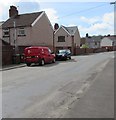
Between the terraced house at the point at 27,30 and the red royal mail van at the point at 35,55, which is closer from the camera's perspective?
the red royal mail van at the point at 35,55

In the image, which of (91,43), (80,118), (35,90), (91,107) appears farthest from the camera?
(91,43)

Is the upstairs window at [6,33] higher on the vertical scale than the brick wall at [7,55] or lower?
higher

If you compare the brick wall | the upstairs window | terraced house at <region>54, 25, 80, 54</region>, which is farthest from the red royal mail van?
terraced house at <region>54, 25, 80, 54</region>

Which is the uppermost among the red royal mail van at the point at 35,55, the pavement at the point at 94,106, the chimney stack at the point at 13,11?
the chimney stack at the point at 13,11

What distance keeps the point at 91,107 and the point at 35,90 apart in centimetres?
380

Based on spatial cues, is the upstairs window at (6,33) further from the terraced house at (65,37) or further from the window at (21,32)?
the terraced house at (65,37)

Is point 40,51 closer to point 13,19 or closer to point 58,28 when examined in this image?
point 13,19

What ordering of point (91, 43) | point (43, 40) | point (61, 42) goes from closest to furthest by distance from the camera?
point (43, 40) < point (61, 42) < point (91, 43)

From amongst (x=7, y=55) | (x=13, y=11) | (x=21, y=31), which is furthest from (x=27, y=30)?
(x=7, y=55)

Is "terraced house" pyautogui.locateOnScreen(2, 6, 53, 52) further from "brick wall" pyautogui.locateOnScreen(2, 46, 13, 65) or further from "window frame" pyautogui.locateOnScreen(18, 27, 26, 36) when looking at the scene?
"brick wall" pyautogui.locateOnScreen(2, 46, 13, 65)

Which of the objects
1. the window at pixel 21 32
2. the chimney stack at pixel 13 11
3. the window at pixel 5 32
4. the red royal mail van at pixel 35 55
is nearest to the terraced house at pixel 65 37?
the chimney stack at pixel 13 11

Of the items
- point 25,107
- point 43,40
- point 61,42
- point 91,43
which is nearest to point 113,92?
point 25,107

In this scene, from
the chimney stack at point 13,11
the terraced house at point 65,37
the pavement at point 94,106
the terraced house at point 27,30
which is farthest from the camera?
the terraced house at point 65,37

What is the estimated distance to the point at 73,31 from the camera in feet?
235
